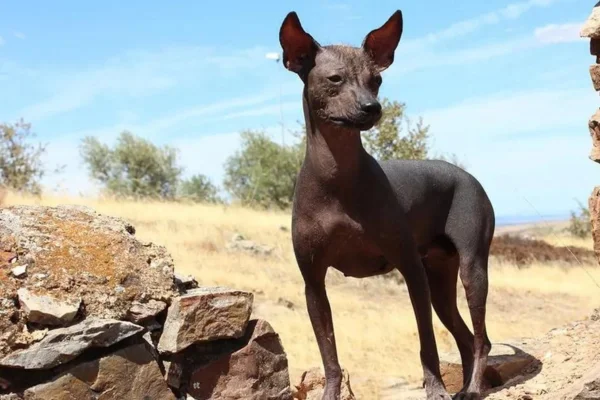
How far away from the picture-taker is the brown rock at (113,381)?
475 centimetres

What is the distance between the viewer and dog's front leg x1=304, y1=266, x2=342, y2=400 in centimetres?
491

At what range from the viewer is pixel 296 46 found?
459 cm

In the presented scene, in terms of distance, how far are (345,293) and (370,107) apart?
10.2 meters

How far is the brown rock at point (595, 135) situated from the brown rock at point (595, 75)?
0.58ft

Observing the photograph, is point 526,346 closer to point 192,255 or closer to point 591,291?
point 192,255

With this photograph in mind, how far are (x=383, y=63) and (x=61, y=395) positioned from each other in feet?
8.93

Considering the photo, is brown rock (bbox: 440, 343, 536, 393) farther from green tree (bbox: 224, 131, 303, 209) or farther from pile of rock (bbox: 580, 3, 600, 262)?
green tree (bbox: 224, 131, 303, 209)

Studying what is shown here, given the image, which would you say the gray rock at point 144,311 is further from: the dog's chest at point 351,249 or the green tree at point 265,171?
the green tree at point 265,171

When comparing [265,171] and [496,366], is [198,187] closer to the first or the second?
[265,171]

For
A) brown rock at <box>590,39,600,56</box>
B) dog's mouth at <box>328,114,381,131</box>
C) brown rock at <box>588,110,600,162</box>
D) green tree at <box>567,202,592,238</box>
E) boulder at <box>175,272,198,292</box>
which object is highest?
brown rock at <box>590,39,600,56</box>

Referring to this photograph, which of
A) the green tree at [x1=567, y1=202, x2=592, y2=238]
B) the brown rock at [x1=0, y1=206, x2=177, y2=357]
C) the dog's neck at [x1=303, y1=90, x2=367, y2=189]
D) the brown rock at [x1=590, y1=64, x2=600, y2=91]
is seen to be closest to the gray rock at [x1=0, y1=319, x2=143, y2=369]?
the brown rock at [x1=0, y1=206, x2=177, y2=357]

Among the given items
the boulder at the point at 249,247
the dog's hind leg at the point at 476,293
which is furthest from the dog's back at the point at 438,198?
the boulder at the point at 249,247

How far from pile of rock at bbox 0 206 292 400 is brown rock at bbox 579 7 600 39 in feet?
9.46

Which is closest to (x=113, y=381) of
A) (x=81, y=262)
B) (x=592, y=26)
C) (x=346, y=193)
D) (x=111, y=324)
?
(x=111, y=324)
